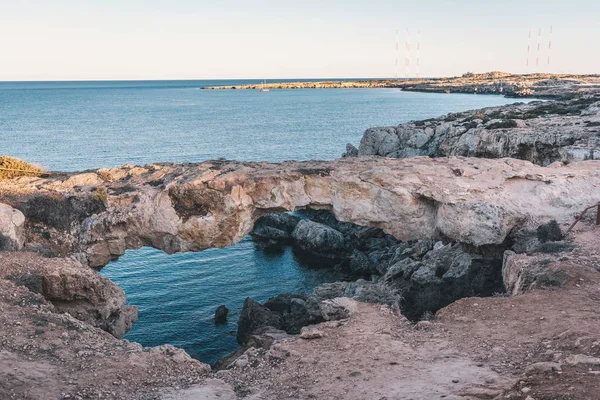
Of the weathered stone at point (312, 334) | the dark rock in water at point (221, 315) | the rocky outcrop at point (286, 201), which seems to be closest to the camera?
the weathered stone at point (312, 334)

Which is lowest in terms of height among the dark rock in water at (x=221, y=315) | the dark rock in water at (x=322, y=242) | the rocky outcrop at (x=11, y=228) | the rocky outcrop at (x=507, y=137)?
the dark rock in water at (x=221, y=315)

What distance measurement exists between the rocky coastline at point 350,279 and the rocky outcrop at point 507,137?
0.24 metres

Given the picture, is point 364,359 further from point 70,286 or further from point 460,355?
point 70,286

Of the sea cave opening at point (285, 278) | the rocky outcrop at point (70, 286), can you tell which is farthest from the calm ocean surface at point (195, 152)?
the rocky outcrop at point (70, 286)

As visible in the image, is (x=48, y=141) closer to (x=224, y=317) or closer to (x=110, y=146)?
(x=110, y=146)

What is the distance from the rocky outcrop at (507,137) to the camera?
32.4m

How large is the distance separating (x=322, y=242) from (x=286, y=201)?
16.1 metres

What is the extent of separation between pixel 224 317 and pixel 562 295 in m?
16.5

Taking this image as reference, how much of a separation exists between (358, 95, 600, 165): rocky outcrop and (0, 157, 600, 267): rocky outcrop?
10.6 m

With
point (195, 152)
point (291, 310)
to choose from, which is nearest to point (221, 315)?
point (291, 310)

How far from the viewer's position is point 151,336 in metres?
24.9

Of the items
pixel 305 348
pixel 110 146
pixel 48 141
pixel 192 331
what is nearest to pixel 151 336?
pixel 192 331

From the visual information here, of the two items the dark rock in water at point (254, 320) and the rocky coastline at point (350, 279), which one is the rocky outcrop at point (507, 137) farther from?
the dark rock in water at point (254, 320)

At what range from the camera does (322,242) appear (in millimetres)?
37438
